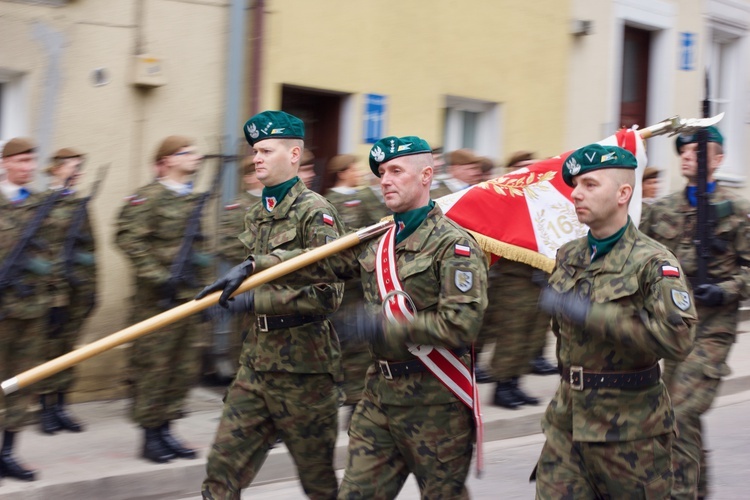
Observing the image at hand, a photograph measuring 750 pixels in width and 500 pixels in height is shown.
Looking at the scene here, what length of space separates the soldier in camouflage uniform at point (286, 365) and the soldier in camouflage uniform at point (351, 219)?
2.08 metres

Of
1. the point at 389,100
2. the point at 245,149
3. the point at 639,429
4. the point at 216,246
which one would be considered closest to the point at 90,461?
the point at 216,246

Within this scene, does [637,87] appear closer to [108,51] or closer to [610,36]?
A: [610,36]

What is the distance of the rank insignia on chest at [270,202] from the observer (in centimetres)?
544

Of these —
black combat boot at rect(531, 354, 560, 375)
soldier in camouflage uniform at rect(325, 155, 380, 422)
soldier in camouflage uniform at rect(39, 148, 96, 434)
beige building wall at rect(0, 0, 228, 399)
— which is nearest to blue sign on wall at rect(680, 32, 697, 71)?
black combat boot at rect(531, 354, 560, 375)

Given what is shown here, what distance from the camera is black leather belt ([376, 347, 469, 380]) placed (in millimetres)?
4762

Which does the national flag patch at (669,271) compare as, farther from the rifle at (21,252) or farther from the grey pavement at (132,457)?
the rifle at (21,252)

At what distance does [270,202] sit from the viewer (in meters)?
5.46

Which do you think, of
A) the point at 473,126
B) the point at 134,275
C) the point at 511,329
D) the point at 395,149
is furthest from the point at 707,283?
the point at 473,126

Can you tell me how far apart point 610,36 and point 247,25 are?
574 cm

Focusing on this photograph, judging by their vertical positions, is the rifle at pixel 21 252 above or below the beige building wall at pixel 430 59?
below

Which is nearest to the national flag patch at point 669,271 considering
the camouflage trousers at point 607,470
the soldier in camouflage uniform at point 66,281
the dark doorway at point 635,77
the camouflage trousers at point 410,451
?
the camouflage trousers at point 607,470

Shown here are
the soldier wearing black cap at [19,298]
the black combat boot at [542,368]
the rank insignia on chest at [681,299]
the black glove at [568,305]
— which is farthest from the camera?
the black combat boot at [542,368]

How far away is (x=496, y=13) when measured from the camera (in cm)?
1216

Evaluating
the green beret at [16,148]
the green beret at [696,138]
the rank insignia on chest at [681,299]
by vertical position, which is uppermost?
the green beret at [696,138]
